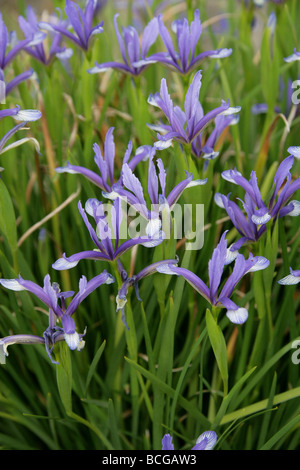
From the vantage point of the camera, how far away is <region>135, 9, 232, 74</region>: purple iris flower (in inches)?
32.3

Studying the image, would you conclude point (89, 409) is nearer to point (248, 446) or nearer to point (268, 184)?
point (248, 446)

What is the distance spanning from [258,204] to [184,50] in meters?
0.29

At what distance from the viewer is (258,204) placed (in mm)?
683

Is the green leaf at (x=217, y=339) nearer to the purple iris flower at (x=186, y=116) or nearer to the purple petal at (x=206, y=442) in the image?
the purple petal at (x=206, y=442)

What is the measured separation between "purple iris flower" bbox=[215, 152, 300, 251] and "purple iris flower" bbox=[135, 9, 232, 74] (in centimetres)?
22

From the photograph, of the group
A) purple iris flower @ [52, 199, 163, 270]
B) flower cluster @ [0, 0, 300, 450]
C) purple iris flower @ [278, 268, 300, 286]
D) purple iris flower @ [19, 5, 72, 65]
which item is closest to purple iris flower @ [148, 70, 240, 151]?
flower cluster @ [0, 0, 300, 450]

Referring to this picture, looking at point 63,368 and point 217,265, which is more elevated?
point 217,265

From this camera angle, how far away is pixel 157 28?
0.92 metres

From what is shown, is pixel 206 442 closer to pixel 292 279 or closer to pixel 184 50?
pixel 292 279

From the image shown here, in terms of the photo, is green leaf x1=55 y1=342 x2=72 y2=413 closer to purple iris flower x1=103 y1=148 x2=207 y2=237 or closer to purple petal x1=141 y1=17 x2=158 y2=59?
purple iris flower x1=103 y1=148 x2=207 y2=237

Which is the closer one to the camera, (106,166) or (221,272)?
(221,272)

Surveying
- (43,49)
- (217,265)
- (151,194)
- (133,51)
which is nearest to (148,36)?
(133,51)
